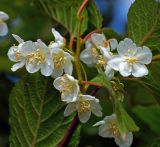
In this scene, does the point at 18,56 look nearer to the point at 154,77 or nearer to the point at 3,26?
the point at 3,26

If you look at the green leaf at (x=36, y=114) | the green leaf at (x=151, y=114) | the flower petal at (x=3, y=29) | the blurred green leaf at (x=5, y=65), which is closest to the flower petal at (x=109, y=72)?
the green leaf at (x=36, y=114)

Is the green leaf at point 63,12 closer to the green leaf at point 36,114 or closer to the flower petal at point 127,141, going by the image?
the green leaf at point 36,114

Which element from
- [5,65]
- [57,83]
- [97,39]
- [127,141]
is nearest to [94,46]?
[97,39]

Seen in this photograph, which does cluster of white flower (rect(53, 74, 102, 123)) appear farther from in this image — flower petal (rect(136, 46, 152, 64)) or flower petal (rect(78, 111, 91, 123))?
flower petal (rect(136, 46, 152, 64))

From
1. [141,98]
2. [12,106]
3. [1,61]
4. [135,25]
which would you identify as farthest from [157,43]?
[1,61]

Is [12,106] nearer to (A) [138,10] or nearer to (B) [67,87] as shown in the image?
(B) [67,87]

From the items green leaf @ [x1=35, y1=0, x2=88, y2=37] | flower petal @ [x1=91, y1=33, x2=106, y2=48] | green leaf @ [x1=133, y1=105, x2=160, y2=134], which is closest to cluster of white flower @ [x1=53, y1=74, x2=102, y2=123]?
flower petal @ [x1=91, y1=33, x2=106, y2=48]
